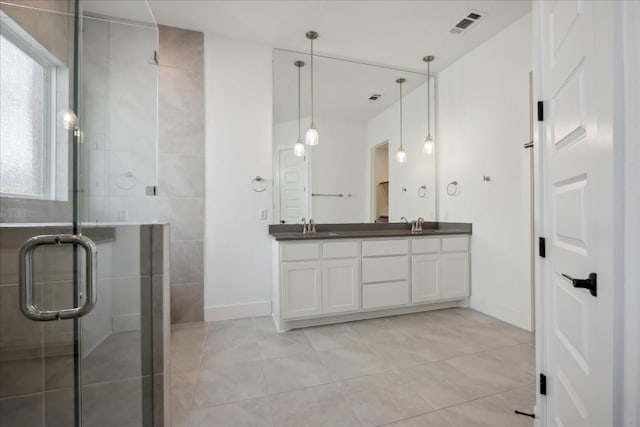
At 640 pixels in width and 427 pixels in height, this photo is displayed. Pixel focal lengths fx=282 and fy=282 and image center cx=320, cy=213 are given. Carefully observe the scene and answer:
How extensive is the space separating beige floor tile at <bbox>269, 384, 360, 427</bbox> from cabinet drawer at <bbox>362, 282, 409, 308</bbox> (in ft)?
3.86

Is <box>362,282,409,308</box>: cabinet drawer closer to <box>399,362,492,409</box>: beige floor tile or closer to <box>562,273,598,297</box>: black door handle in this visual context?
<box>399,362,492,409</box>: beige floor tile

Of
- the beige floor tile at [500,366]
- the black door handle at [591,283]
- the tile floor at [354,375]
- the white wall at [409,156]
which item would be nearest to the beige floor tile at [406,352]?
the tile floor at [354,375]

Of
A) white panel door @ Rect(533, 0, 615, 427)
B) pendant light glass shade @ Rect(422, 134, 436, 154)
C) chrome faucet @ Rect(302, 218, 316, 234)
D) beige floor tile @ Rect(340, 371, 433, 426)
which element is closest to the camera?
white panel door @ Rect(533, 0, 615, 427)

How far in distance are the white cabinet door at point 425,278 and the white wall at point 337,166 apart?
2.64 feet

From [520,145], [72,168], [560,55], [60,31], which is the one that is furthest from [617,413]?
[60,31]

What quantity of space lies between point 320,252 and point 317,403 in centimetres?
130

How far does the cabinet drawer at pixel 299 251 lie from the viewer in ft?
8.50

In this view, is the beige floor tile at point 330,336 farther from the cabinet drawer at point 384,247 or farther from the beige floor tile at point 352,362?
the cabinet drawer at point 384,247

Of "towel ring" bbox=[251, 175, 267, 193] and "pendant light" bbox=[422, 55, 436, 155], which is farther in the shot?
"pendant light" bbox=[422, 55, 436, 155]

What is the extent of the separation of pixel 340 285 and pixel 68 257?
207 centimetres

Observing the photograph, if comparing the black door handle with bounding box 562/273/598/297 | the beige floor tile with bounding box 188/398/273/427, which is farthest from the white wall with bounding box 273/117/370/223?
the black door handle with bounding box 562/273/598/297

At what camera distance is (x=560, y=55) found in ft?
3.63

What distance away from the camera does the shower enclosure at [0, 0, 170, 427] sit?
1.16 m

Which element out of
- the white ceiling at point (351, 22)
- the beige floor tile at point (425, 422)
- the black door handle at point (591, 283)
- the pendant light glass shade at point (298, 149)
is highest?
the white ceiling at point (351, 22)
